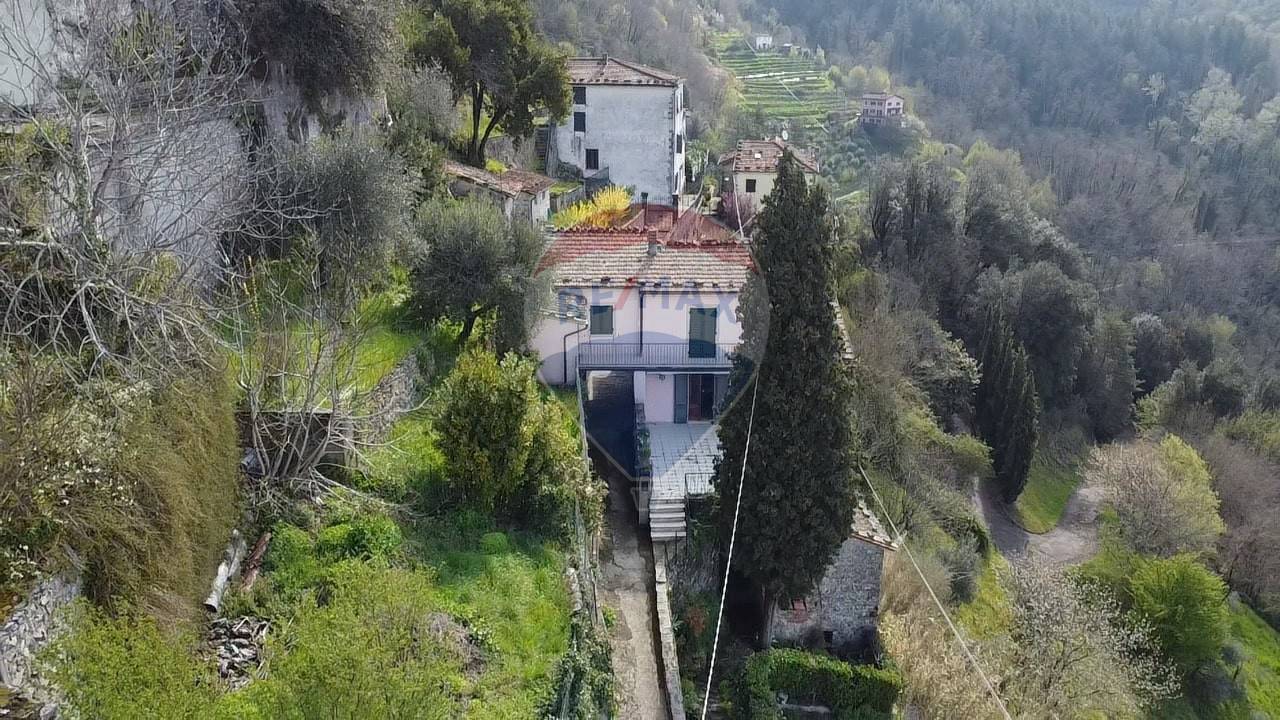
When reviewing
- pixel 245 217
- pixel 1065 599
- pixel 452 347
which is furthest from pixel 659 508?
pixel 1065 599

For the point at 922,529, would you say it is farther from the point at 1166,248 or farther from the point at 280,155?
the point at 1166,248

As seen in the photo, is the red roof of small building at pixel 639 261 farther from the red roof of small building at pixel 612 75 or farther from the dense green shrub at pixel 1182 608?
the red roof of small building at pixel 612 75

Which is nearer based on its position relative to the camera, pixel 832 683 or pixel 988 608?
pixel 832 683

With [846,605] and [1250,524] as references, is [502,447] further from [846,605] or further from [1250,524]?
[1250,524]

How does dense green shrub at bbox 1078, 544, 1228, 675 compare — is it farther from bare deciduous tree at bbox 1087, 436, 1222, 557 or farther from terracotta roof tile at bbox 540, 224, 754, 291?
terracotta roof tile at bbox 540, 224, 754, 291

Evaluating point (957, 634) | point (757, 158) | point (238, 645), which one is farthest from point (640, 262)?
point (757, 158)
